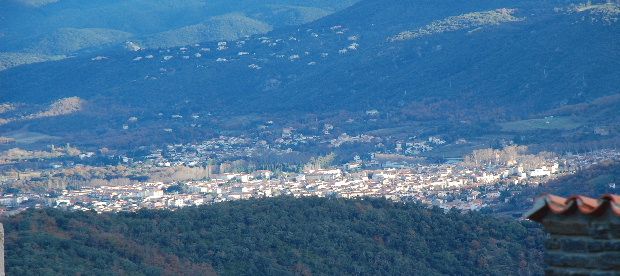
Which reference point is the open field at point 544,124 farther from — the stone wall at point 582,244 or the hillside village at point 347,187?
the stone wall at point 582,244

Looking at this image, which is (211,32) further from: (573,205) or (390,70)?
(573,205)

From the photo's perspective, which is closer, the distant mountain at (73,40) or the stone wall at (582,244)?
the stone wall at (582,244)

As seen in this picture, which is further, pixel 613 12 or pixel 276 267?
pixel 613 12

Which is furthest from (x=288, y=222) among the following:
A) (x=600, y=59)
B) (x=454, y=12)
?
(x=454, y=12)

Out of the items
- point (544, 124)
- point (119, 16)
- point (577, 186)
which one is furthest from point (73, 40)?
point (577, 186)

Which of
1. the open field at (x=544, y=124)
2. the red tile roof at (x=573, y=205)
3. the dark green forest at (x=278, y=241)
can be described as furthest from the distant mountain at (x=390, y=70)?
the red tile roof at (x=573, y=205)

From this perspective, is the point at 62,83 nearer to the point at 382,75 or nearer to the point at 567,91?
the point at 382,75

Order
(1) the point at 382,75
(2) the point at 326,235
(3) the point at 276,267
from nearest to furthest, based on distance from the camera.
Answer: (3) the point at 276,267
(2) the point at 326,235
(1) the point at 382,75

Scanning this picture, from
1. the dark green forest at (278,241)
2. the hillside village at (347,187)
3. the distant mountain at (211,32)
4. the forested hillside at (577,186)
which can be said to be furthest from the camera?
the distant mountain at (211,32)
